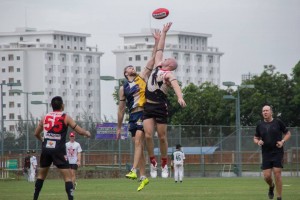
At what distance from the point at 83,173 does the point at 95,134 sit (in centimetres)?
860

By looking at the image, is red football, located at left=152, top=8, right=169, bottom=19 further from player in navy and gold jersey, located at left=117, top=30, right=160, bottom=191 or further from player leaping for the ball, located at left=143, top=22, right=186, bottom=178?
player in navy and gold jersey, located at left=117, top=30, right=160, bottom=191

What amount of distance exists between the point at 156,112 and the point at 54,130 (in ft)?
8.16

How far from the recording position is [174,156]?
5941 centimetres

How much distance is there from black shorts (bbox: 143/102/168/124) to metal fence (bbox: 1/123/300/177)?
49.4 m

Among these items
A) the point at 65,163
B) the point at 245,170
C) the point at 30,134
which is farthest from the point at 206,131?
the point at 65,163

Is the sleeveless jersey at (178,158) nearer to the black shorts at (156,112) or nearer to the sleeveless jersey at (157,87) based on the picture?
the black shorts at (156,112)

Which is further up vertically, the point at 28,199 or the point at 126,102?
the point at 126,102

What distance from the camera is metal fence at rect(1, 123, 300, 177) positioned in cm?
7544

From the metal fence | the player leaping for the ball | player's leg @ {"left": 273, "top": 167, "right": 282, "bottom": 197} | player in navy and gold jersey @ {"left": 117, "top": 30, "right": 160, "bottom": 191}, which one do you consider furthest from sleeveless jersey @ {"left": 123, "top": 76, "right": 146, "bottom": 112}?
the metal fence

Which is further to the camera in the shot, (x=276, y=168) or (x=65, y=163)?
(x=276, y=168)

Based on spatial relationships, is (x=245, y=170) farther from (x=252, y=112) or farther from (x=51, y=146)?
(x=51, y=146)

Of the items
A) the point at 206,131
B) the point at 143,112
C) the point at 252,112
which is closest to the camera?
the point at 143,112

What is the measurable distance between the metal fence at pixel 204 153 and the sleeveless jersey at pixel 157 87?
49708mm

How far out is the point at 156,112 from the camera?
23953 millimetres
